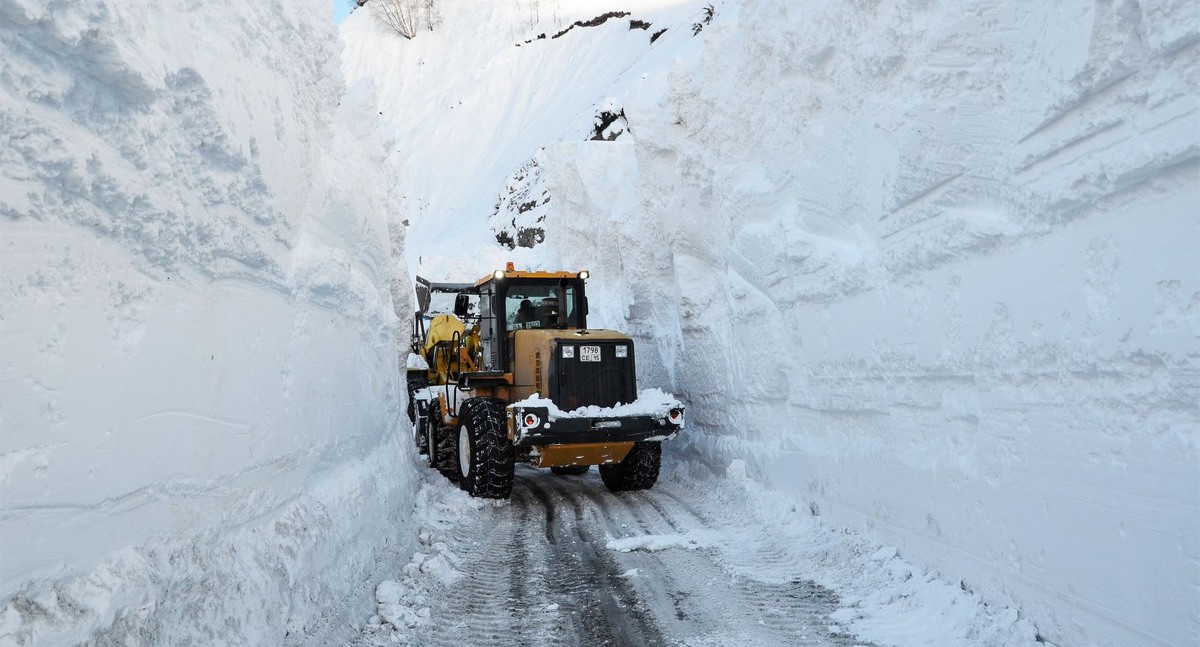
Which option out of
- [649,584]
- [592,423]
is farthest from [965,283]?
[592,423]

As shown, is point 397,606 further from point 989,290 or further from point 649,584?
point 989,290

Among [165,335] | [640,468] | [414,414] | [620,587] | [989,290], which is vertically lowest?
[620,587]

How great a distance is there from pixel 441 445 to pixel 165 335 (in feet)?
23.1

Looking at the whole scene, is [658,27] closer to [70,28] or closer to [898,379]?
[898,379]

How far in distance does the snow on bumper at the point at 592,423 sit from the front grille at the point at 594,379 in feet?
0.74

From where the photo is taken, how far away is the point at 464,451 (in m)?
9.29

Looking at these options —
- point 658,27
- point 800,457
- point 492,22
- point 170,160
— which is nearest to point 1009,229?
point 800,457

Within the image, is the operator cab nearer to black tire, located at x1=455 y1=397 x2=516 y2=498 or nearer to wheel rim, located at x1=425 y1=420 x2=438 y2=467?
black tire, located at x1=455 y1=397 x2=516 y2=498

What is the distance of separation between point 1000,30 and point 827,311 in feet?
8.63

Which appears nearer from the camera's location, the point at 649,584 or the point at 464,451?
the point at 649,584

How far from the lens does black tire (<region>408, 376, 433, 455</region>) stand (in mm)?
→ 12050

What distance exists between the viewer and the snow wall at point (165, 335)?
8.92 feet

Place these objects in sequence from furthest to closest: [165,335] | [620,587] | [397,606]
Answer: [620,587], [397,606], [165,335]

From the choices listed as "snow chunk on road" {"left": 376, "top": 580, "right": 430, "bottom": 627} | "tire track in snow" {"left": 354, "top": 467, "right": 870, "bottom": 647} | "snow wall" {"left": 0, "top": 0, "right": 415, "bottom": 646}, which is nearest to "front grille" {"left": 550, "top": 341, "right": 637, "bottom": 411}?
"tire track in snow" {"left": 354, "top": 467, "right": 870, "bottom": 647}
